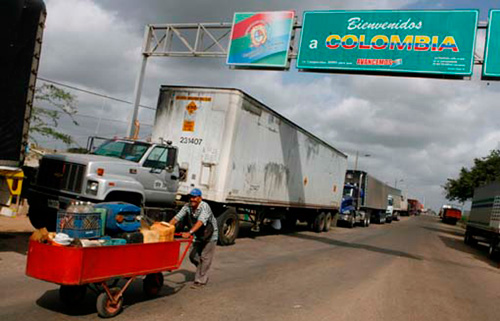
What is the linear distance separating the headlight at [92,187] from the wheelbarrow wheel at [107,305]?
3.72 m

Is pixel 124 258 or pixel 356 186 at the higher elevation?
pixel 356 186

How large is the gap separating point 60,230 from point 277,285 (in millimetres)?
4153

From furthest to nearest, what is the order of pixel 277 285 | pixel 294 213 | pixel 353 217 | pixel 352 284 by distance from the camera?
1. pixel 353 217
2. pixel 294 213
3. pixel 352 284
4. pixel 277 285

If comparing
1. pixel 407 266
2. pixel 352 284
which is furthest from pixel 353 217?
pixel 352 284

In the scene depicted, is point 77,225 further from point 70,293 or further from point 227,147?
point 227,147

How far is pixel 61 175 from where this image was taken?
350 inches

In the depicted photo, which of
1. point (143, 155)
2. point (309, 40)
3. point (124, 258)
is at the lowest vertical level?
point (124, 258)

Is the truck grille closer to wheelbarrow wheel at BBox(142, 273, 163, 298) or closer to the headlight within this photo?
the headlight

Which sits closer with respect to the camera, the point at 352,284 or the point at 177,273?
the point at 177,273

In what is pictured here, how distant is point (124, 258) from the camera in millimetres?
5145

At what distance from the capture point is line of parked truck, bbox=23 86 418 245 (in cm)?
888

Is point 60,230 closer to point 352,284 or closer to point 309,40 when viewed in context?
point 352,284

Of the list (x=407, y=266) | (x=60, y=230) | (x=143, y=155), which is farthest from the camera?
(x=407, y=266)

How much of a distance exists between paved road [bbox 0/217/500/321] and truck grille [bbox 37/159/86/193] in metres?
1.42
